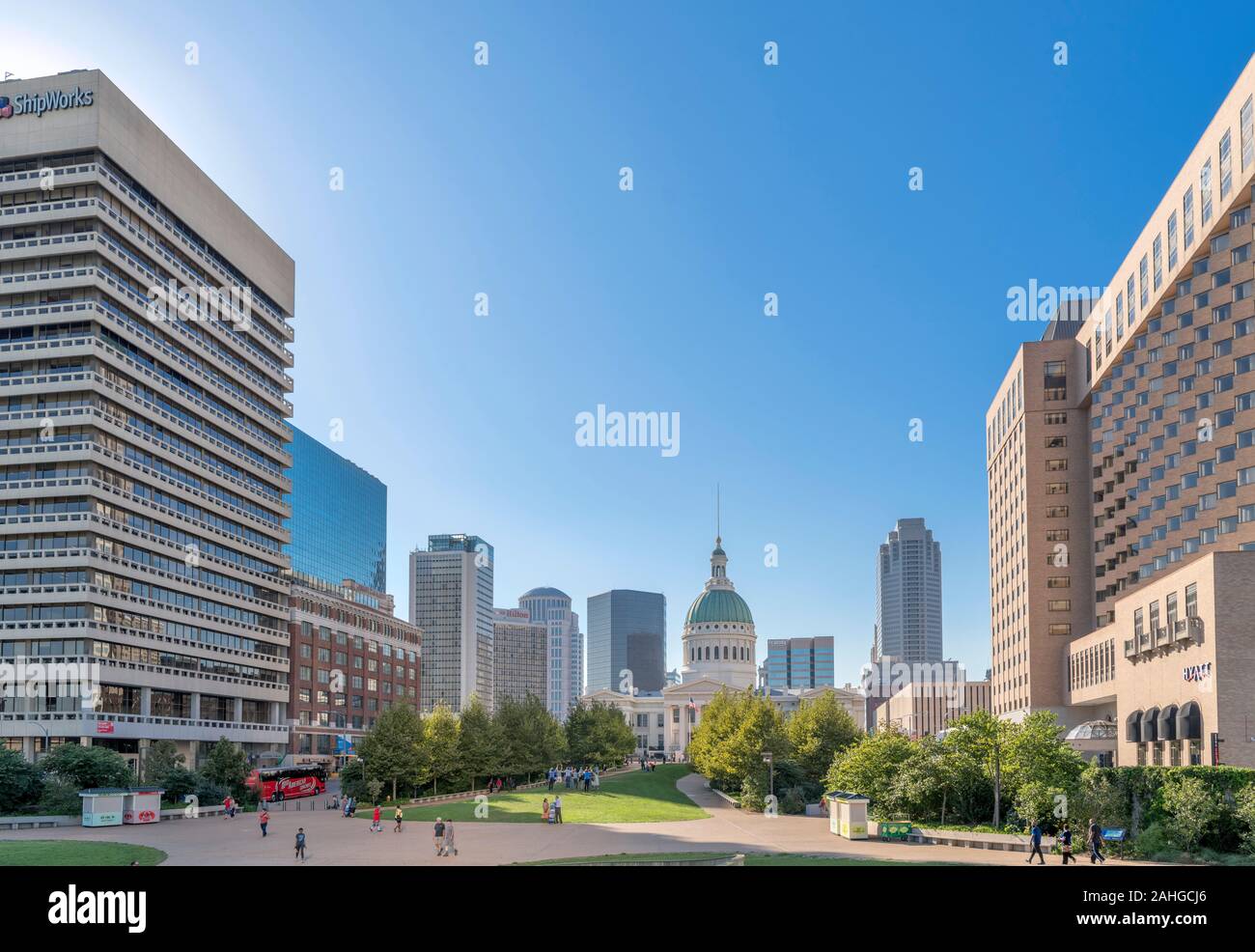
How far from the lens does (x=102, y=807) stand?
61.1 m

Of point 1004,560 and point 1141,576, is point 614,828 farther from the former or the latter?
point 1004,560

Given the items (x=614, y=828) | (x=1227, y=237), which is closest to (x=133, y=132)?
(x=614, y=828)

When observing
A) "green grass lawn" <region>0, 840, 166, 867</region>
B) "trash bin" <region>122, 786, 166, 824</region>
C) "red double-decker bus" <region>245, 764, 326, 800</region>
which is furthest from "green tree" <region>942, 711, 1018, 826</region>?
"red double-decker bus" <region>245, 764, 326, 800</region>

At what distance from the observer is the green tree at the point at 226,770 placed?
7875cm

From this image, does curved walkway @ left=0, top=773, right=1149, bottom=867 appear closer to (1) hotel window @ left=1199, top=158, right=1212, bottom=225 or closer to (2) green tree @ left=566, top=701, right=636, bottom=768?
(1) hotel window @ left=1199, top=158, right=1212, bottom=225

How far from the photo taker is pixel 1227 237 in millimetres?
84188

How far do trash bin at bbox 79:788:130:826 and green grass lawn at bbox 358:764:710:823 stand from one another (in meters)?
13.8

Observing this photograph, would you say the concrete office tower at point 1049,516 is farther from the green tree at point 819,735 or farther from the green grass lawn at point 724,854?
the green grass lawn at point 724,854

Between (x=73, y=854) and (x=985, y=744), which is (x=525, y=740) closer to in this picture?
(x=985, y=744)

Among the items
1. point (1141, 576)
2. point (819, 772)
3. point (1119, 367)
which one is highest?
point (1119, 367)

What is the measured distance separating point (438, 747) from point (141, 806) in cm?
2264

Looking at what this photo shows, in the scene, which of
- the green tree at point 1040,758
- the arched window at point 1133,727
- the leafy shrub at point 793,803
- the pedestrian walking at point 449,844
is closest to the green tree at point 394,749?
the leafy shrub at point 793,803
